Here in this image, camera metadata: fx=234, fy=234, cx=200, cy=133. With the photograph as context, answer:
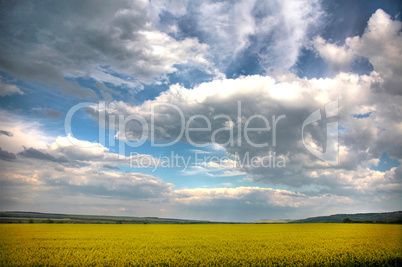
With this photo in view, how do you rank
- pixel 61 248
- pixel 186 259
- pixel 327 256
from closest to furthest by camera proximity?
pixel 186 259
pixel 327 256
pixel 61 248

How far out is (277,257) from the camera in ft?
69.3

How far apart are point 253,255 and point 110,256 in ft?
43.0

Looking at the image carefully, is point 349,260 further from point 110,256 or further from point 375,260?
point 110,256

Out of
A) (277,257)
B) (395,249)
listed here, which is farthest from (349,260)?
(395,249)

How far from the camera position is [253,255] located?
2158 cm

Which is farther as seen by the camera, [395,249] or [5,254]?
[395,249]

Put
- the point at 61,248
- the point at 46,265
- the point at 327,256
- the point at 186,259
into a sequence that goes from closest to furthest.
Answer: the point at 46,265 → the point at 186,259 → the point at 327,256 → the point at 61,248

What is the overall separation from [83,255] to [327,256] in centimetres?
2293

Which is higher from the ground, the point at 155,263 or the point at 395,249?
the point at 155,263

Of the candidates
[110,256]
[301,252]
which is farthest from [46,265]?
[301,252]

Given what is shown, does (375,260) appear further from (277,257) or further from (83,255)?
(83,255)

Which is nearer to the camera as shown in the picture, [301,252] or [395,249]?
[301,252]

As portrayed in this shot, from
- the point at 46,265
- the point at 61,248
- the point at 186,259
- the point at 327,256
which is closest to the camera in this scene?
the point at 46,265

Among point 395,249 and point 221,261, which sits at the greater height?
point 221,261
